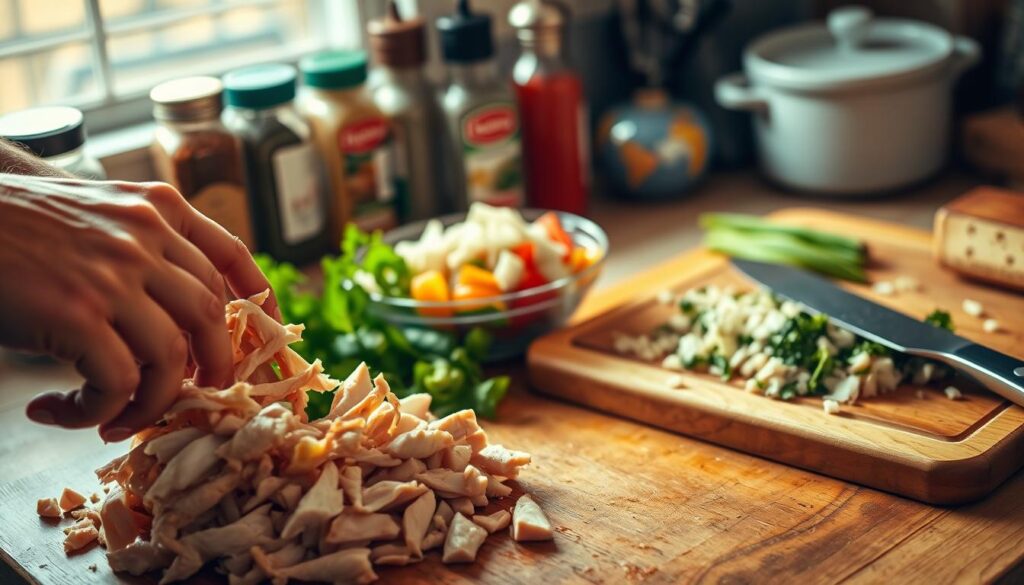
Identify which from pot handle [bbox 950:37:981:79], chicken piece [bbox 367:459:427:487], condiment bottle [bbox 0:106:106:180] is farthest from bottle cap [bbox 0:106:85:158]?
pot handle [bbox 950:37:981:79]

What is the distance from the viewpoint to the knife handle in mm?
1188

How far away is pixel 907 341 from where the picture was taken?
4.18 feet

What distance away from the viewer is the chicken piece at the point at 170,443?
40.5 inches

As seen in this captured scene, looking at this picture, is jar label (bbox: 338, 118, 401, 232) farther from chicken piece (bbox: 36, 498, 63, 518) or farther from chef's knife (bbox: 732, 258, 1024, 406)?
chicken piece (bbox: 36, 498, 63, 518)

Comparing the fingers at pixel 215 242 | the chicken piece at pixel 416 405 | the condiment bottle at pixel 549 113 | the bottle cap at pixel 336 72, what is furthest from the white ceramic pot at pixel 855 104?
the fingers at pixel 215 242

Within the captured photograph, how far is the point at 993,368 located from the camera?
1.21m

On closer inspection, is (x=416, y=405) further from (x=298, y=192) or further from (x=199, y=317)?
(x=298, y=192)

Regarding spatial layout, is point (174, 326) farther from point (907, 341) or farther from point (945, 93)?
point (945, 93)

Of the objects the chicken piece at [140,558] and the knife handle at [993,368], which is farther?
the knife handle at [993,368]

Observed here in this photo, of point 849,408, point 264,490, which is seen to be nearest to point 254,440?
point 264,490

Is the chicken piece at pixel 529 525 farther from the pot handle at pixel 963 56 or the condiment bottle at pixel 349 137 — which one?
the pot handle at pixel 963 56

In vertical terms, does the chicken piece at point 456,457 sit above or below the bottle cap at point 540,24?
below

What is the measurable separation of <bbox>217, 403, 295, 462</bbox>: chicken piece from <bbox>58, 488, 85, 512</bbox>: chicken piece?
259 mm

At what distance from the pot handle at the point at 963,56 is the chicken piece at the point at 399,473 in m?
1.27
